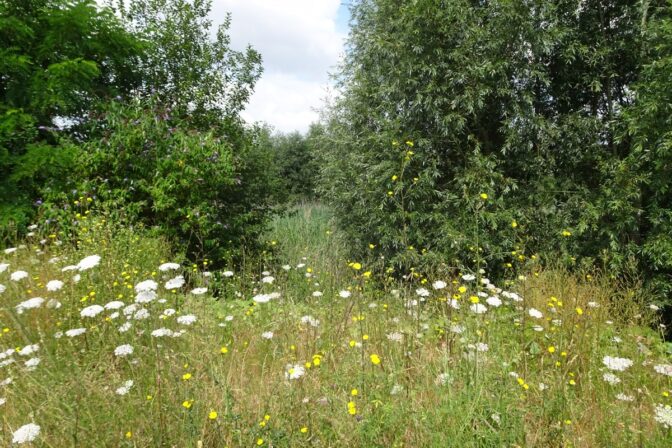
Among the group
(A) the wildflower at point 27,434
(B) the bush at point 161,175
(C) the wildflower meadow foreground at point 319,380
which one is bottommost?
(C) the wildflower meadow foreground at point 319,380

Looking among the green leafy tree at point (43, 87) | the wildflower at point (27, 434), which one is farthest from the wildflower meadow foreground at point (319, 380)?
the green leafy tree at point (43, 87)

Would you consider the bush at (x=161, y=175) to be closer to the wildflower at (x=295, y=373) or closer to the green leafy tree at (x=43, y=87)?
the green leafy tree at (x=43, y=87)

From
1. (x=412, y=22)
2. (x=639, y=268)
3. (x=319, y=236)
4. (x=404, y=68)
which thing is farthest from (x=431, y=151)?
(x=319, y=236)

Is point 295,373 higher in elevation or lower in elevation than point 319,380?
higher

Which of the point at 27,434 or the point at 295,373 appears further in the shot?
the point at 295,373

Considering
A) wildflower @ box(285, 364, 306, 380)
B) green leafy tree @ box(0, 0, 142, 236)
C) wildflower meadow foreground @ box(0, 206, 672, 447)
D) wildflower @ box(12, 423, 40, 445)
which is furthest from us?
green leafy tree @ box(0, 0, 142, 236)

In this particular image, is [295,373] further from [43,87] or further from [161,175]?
[43,87]

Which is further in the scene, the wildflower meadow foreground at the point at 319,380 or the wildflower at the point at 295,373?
the wildflower at the point at 295,373

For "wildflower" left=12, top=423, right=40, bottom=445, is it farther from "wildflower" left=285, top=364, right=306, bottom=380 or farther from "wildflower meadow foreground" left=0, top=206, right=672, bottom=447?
"wildflower" left=285, top=364, right=306, bottom=380

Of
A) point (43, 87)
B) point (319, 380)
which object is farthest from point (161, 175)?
point (319, 380)

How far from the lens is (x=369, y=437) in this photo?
5.77 feet

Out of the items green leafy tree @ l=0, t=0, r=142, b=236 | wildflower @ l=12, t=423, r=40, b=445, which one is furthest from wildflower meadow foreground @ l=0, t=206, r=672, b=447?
green leafy tree @ l=0, t=0, r=142, b=236

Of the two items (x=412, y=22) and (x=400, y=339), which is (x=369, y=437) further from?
(x=412, y=22)

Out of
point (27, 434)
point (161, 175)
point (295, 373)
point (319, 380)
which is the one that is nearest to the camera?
point (27, 434)
